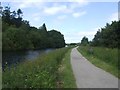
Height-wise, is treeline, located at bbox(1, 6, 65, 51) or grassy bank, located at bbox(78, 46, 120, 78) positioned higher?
treeline, located at bbox(1, 6, 65, 51)

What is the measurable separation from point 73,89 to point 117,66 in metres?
8.56

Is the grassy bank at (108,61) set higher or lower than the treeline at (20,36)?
lower

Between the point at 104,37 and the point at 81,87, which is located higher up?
the point at 104,37

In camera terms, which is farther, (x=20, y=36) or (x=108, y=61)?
(x=20, y=36)

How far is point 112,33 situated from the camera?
196ft

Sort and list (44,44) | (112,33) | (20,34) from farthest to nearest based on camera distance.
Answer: (44,44) → (20,34) → (112,33)

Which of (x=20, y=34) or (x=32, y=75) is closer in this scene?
(x=32, y=75)

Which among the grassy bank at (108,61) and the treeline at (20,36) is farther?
the treeline at (20,36)

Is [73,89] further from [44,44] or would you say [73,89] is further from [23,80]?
[44,44]

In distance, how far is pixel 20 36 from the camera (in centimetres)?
10900

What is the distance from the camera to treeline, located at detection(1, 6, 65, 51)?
99.2m

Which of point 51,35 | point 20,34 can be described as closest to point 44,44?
point 51,35

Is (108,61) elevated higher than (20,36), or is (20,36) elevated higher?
(20,36)

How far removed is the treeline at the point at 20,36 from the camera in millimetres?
99200
